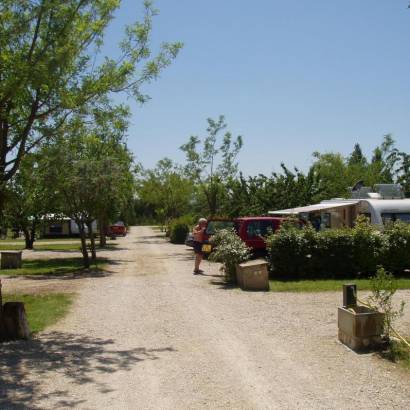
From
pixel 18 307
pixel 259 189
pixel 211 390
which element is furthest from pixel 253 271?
pixel 259 189

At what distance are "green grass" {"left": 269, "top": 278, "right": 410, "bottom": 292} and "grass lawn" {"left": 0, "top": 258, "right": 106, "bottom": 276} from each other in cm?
770

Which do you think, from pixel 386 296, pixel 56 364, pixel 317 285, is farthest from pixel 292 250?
pixel 56 364

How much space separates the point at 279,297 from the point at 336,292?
1.34 m

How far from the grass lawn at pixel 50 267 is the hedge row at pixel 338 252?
7404 millimetres

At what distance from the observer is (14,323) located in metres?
7.77

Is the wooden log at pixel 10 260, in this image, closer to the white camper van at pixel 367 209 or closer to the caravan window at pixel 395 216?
the white camper van at pixel 367 209

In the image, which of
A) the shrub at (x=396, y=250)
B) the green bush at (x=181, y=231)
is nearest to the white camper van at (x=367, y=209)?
the shrub at (x=396, y=250)

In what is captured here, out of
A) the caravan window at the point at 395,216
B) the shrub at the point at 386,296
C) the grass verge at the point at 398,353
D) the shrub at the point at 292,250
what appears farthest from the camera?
the caravan window at the point at 395,216

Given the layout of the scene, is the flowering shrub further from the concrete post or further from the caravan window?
the caravan window

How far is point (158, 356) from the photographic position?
683cm

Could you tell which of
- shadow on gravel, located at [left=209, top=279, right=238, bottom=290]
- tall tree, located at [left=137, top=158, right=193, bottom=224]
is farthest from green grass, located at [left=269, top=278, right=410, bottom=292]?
tall tree, located at [left=137, top=158, right=193, bottom=224]

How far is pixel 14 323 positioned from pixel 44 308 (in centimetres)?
283

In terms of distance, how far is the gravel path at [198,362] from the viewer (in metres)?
5.25

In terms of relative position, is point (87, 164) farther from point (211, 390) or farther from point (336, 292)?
point (211, 390)
